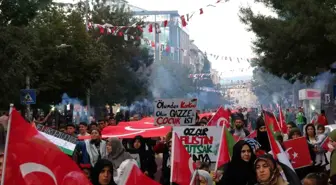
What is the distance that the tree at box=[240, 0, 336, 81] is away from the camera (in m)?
28.1

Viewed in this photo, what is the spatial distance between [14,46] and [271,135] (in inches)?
770

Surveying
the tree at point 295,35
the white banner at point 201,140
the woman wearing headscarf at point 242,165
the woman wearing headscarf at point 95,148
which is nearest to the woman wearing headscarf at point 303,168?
the white banner at point 201,140

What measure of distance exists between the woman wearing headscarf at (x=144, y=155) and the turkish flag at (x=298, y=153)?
8.92ft

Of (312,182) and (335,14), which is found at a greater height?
(335,14)

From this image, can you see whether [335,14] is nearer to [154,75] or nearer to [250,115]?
[250,115]

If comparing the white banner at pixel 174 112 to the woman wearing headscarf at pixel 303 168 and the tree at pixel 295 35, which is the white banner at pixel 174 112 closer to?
the woman wearing headscarf at pixel 303 168

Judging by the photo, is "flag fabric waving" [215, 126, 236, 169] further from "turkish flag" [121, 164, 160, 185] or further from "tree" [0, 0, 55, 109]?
"tree" [0, 0, 55, 109]

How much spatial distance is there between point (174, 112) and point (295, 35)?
52.8 feet

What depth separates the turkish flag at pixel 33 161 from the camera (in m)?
5.68

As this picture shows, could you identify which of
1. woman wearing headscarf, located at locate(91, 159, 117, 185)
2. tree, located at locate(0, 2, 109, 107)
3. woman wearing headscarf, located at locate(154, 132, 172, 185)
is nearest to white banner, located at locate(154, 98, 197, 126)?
woman wearing headscarf, located at locate(154, 132, 172, 185)

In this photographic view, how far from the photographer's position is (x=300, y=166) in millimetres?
11133

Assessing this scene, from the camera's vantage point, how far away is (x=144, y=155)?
13180mm

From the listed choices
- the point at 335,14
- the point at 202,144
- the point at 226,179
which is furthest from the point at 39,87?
the point at 226,179

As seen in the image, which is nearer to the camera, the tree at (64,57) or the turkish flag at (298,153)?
the turkish flag at (298,153)
